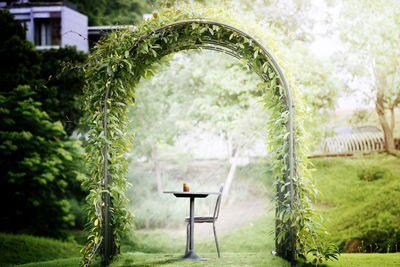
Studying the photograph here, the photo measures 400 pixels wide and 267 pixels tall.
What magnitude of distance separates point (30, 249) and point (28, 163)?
159cm

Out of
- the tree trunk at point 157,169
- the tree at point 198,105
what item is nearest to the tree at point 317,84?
the tree at point 198,105

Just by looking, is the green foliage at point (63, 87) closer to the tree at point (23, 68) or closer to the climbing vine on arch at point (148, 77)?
the tree at point (23, 68)

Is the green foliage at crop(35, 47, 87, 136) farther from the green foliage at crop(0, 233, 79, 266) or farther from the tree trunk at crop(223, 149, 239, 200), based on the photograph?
the tree trunk at crop(223, 149, 239, 200)

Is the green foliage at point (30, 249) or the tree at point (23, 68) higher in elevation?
the tree at point (23, 68)

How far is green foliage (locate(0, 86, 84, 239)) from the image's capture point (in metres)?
6.84

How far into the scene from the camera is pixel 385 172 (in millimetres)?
7902

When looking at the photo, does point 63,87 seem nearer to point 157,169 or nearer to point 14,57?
point 14,57

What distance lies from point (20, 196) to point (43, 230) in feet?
3.34

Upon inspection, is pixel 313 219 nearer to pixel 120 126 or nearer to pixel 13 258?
pixel 120 126

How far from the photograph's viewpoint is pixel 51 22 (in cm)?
1219

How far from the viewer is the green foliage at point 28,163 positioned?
22.5 ft

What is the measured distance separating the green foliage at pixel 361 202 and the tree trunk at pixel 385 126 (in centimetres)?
25

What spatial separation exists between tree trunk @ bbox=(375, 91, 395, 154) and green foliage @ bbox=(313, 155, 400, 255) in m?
0.25

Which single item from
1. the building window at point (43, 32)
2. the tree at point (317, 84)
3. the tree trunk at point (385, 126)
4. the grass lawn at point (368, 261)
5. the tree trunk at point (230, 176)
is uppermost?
the building window at point (43, 32)
